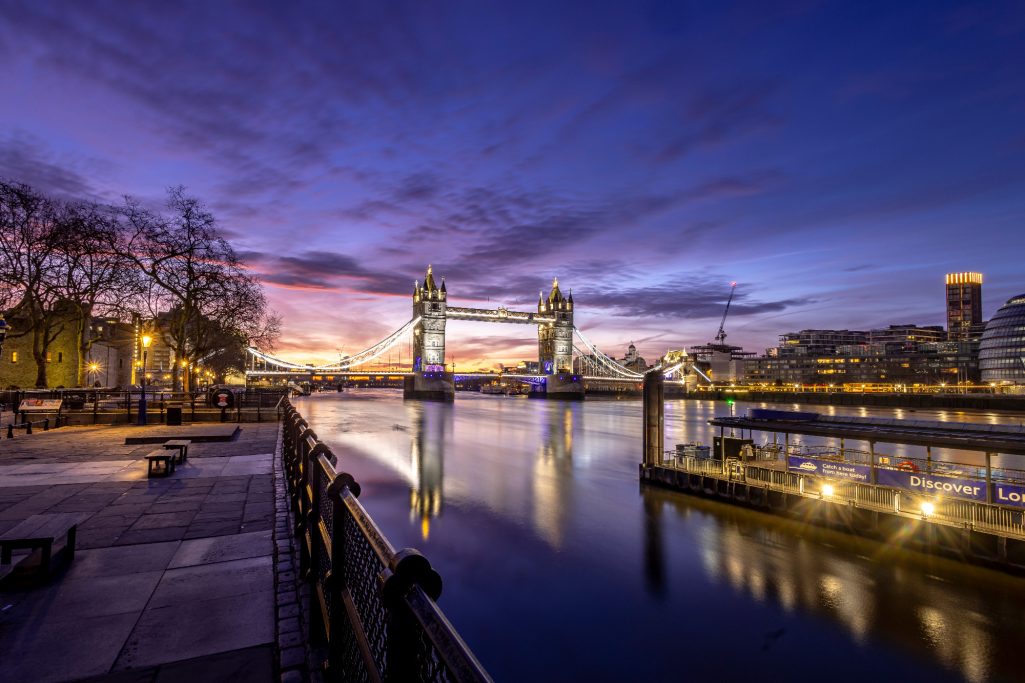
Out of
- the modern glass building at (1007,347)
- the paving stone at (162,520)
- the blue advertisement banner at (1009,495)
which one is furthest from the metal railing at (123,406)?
the modern glass building at (1007,347)

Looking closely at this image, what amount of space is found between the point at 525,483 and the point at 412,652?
31.0m

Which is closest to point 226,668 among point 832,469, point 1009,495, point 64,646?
point 64,646

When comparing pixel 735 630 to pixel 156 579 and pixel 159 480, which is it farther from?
pixel 159 480

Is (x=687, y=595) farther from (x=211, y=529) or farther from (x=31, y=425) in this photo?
(x=31, y=425)

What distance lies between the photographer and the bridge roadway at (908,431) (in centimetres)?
1650

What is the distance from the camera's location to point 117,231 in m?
40.7

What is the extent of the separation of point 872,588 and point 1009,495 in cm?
544

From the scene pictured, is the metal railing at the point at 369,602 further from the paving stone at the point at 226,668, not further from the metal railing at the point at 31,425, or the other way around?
the metal railing at the point at 31,425

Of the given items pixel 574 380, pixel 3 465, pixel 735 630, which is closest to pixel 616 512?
pixel 735 630

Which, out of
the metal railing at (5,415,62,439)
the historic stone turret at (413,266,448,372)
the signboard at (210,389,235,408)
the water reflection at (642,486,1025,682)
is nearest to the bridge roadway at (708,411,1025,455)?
the water reflection at (642,486,1025,682)

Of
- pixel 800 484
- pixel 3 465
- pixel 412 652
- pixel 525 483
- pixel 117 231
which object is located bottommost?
pixel 525 483

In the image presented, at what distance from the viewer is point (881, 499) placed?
1922 cm

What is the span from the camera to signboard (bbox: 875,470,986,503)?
56.1 ft

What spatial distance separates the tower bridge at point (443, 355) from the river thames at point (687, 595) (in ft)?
399
